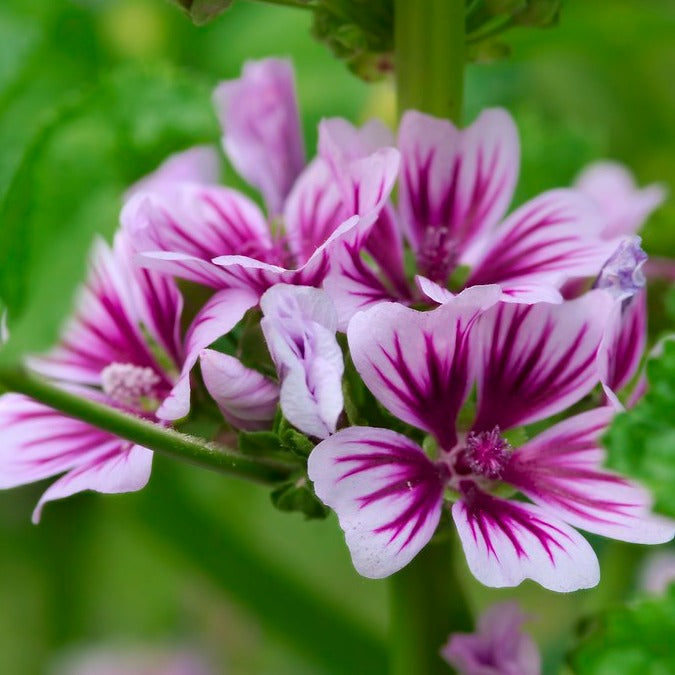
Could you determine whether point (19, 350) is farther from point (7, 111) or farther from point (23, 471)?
point (7, 111)

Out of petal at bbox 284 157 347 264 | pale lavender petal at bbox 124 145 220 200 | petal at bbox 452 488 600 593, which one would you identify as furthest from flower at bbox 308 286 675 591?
pale lavender petal at bbox 124 145 220 200

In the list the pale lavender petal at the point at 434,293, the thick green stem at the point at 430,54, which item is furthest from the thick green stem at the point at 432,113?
the pale lavender petal at the point at 434,293

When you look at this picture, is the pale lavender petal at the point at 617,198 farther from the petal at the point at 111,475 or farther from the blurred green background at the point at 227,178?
the petal at the point at 111,475

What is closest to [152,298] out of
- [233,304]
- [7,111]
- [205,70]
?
Result: [233,304]

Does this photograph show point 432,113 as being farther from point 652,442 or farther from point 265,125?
point 652,442

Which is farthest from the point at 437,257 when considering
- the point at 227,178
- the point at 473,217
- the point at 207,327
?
A: the point at 227,178

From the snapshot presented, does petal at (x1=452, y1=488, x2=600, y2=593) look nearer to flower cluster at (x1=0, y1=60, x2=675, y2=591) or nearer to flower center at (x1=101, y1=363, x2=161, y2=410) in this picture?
flower cluster at (x1=0, y1=60, x2=675, y2=591)
